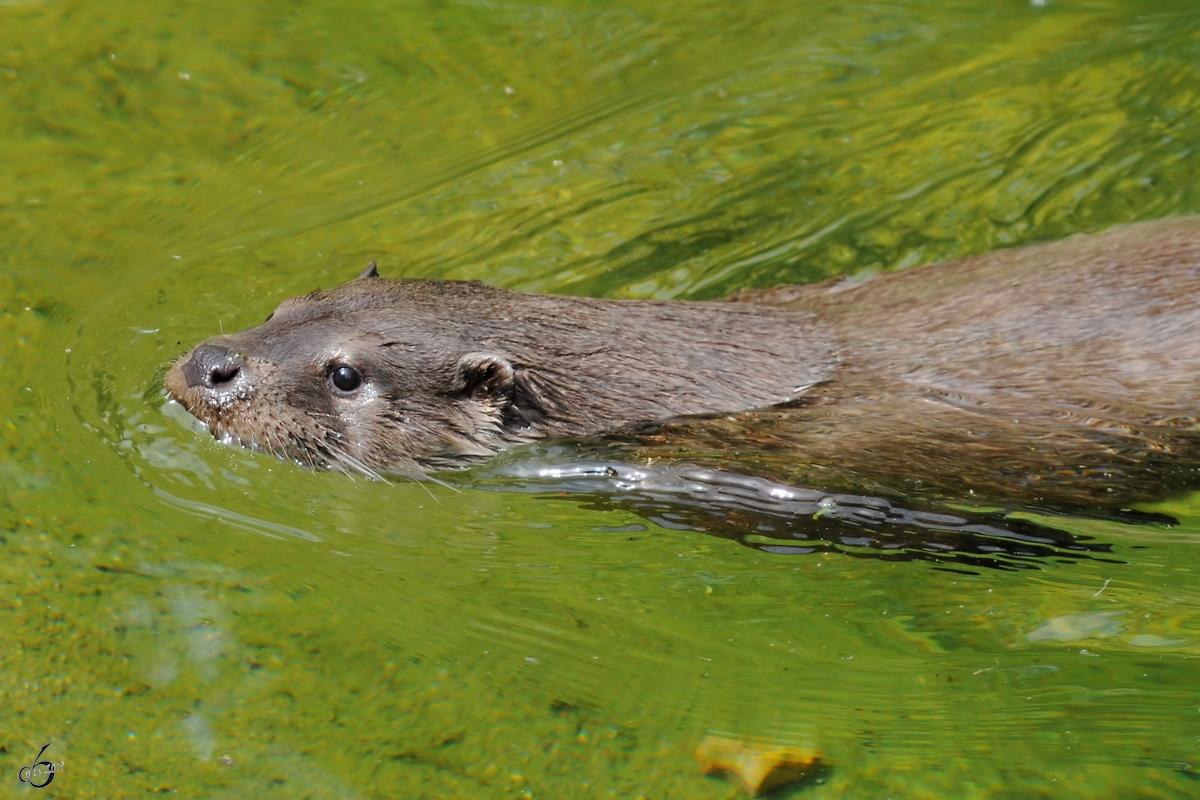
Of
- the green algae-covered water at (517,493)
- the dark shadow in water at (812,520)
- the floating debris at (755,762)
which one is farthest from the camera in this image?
the dark shadow in water at (812,520)

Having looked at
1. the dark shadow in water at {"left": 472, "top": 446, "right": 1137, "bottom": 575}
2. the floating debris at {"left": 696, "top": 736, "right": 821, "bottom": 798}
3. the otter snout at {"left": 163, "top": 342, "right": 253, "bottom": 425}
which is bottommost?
the floating debris at {"left": 696, "top": 736, "right": 821, "bottom": 798}

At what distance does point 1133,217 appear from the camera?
638cm

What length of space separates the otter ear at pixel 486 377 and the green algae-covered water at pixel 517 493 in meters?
0.51

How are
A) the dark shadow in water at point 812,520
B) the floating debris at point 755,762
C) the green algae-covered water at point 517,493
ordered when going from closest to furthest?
the floating debris at point 755,762
the green algae-covered water at point 517,493
the dark shadow in water at point 812,520

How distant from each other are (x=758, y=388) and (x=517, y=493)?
42.2 inches

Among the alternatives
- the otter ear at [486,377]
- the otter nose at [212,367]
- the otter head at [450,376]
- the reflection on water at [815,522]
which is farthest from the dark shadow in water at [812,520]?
the otter nose at [212,367]

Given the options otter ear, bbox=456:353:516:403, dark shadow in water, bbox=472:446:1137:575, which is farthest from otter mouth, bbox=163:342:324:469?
dark shadow in water, bbox=472:446:1137:575

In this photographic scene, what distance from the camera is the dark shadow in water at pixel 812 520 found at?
4.67 metres

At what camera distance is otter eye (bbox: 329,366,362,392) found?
4.57 metres

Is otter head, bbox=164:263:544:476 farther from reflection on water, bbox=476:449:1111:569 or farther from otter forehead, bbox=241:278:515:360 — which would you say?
reflection on water, bbox=476:449:1111:569

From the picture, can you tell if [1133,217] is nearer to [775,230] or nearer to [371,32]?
[775,230]

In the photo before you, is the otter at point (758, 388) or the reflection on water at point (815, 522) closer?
the otter at point (758, 388)

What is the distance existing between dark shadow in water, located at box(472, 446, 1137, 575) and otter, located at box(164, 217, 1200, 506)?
0.30ft

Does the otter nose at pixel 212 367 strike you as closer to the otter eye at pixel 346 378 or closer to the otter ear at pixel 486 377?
the otter eye at pixel 346 378
